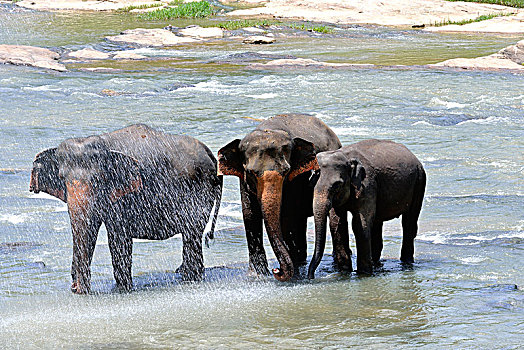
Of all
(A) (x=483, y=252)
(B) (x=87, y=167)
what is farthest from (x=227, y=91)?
(B) (x=87, y=167)

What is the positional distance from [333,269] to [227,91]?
1378 centimetres

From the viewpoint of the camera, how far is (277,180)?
6695 mm

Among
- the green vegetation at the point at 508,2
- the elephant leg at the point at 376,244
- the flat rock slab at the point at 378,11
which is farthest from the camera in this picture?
the green vegetation at the point at 508,2

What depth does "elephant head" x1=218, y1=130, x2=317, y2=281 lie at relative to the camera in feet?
21.9

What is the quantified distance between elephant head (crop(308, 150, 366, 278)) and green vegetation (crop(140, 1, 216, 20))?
35899 mm

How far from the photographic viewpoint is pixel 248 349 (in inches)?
223

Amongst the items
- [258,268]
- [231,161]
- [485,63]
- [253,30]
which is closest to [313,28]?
[253,30]

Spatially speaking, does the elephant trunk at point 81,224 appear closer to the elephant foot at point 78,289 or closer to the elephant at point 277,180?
the elephant foot at point 78,289

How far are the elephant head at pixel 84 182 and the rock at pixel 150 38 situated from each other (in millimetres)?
25195

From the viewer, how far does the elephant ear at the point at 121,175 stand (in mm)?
6799

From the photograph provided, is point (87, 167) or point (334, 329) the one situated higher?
point (87, 167)

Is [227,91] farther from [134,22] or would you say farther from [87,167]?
[134,22]

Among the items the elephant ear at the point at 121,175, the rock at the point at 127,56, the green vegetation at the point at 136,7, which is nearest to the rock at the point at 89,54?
the rock at the point at 127,56

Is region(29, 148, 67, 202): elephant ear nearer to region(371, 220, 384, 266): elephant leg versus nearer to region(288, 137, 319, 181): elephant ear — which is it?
region(288, 137, 319, 181): elephant ear
